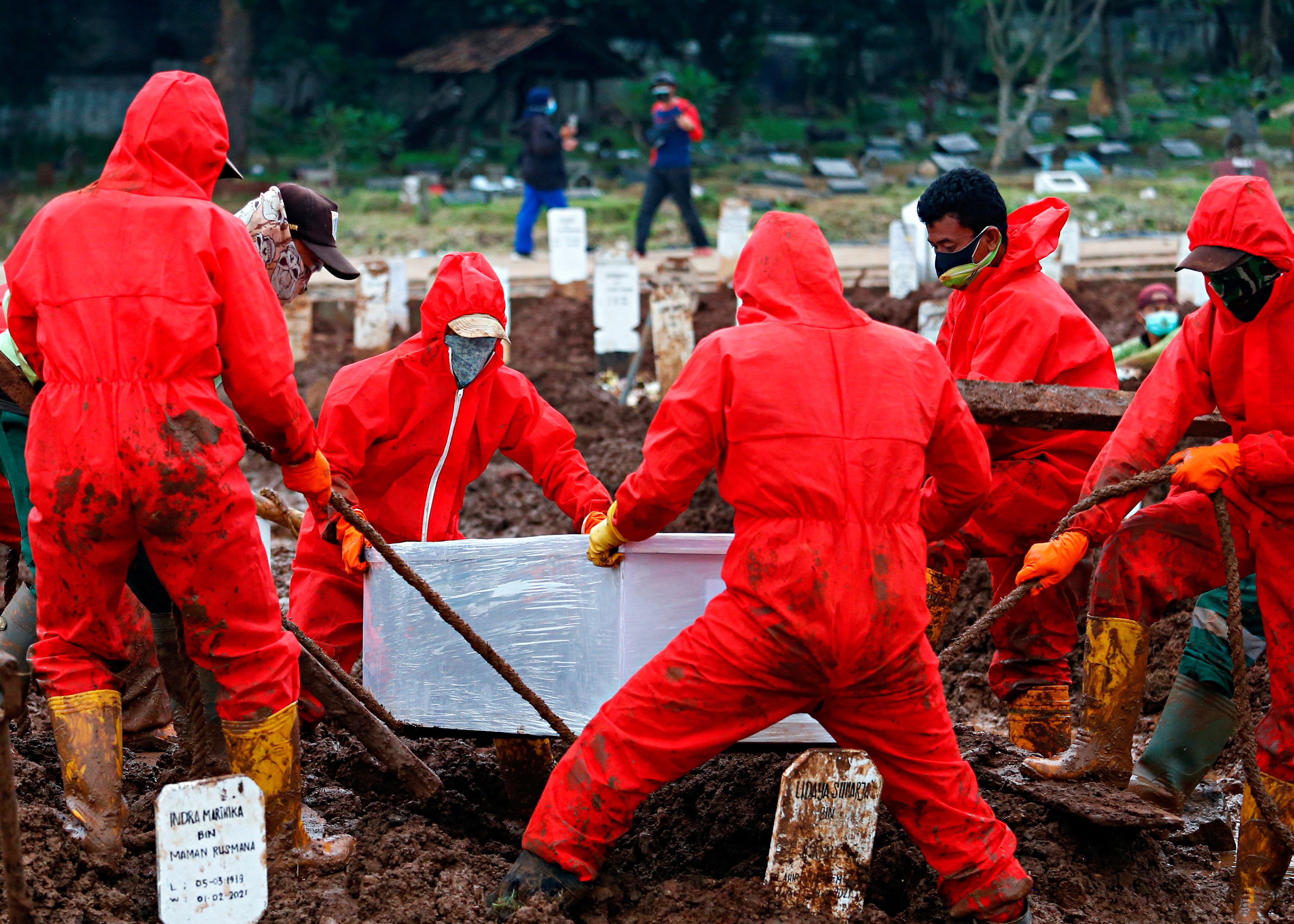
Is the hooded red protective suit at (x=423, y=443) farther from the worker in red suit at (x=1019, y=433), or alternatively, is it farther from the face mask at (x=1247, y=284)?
the face mask at (x=1247, y=284)

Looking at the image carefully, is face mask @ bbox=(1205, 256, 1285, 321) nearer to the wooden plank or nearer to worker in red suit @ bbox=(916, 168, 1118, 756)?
the wooden plank

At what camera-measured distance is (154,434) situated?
3.31m

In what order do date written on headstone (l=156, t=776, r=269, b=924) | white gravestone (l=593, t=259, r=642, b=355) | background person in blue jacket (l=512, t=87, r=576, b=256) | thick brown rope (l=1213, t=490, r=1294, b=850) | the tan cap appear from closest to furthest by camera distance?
1. date written on headstone (l=156, t=776, r=269, b=924)
2. thick brown rope (l=1213, t=490, r=1294, b=850)
3. the tan cap
4. white gravestone (l=593, t=259, r=642, b=355)
5. background person in blue jacket (l=512, t=87, r=576, b=256)

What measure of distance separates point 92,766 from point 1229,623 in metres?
3.29

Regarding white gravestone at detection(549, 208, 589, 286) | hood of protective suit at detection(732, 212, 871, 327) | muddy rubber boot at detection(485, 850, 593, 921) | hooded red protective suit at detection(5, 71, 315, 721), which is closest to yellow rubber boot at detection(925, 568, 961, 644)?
hood of protective suit at detection(732, 212, 871, 327)

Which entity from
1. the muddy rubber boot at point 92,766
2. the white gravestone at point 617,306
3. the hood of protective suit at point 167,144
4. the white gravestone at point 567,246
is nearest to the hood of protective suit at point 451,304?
the hood of protective suit at point 167,144

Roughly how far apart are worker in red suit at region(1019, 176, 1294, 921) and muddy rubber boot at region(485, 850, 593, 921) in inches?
68.0

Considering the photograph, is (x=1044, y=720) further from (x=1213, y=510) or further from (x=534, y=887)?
(x=534, y=887)

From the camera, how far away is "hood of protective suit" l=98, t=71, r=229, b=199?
11.5ft

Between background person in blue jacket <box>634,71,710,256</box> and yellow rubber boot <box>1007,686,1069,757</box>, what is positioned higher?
background person in blue jacket <box>634,71,710,256</box>

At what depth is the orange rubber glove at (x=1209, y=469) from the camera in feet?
13.5

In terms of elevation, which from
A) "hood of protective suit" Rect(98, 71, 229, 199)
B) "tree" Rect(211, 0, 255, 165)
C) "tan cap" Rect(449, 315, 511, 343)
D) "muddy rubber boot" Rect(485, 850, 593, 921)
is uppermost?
"tree" Rect(211, 0, 255, 165)

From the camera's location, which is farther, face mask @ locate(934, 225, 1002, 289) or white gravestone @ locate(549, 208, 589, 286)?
white gravestone @ locate(549, 208, 589, 286)

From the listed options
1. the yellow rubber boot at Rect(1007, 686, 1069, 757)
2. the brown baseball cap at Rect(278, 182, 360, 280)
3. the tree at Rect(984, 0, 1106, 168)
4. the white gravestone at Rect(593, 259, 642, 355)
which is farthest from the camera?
the tree at Rect(984, 0, 1106, 168)
